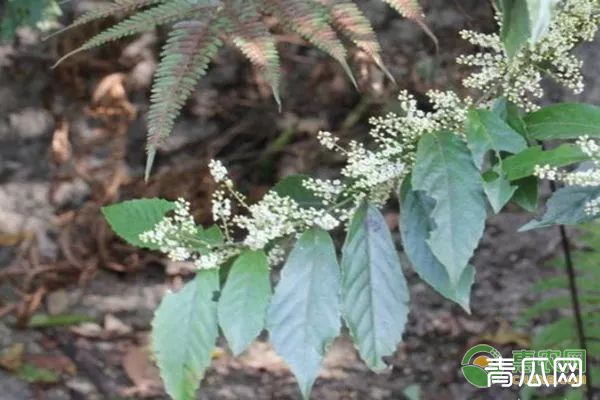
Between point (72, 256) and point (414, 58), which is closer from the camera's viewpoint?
point (72, 256)

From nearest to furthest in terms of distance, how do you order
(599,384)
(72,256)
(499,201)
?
(499,201) → (599,384) → (72,256)

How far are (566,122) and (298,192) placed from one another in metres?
0.23

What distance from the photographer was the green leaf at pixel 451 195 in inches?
27.6

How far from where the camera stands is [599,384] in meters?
1.50

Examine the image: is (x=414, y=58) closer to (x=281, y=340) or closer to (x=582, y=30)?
(x=582, y=30)

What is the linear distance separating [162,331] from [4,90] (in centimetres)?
183

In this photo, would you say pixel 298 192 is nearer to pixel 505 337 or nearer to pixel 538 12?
pixel 538 12

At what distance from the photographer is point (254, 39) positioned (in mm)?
717

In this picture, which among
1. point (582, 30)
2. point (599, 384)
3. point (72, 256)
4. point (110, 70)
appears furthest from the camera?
point (110, 70)

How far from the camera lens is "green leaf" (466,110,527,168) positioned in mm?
730

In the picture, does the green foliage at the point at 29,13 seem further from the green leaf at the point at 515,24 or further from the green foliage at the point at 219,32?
the green leaf at the point at 515,24

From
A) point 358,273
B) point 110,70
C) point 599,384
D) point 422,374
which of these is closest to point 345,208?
point 358,273

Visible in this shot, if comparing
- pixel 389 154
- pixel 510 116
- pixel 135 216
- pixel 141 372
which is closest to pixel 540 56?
pixel 510 116

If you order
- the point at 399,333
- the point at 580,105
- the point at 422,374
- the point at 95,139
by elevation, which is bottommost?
the point at 422,374
